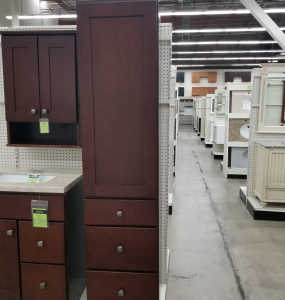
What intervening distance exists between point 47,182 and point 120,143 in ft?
2.22

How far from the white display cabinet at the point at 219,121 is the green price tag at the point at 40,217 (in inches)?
243

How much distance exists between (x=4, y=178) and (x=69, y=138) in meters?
0.63

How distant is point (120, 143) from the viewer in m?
1.86

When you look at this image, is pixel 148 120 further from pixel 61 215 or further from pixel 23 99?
pixel 23 99

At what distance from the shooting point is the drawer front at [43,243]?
2.04 m

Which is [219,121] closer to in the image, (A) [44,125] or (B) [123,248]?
(A) [44,125]

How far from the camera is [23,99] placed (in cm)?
229

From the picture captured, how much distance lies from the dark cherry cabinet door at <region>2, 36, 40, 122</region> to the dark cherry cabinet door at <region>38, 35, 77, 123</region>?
2.1 inches

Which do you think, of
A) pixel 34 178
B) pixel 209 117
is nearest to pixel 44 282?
pixel 34 178

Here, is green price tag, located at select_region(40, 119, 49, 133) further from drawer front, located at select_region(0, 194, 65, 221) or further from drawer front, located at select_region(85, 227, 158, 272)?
drawer front, located at select_region(85, 227, 158, 272)

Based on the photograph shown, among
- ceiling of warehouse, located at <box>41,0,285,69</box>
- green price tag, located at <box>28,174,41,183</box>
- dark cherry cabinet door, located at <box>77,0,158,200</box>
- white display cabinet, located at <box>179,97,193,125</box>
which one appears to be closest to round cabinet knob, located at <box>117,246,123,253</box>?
dark cherry cabinet door, located at <box>77,0,158,200</box>

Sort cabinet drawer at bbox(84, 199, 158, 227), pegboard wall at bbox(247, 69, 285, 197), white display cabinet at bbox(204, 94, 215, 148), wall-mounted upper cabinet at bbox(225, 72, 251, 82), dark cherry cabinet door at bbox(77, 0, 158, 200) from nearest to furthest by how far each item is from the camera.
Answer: dark cherry cabinet door at bbox(77, 0, 158, 200), cabinet drawer at bbox(84, 199, 158, 227), pegboard wall at bbox(247, 69, 285, 197), white display cabinet at bbox(204, 94, 215, 148), wall-mounted upper cabinet at bbox(225, 72, 251, 82)

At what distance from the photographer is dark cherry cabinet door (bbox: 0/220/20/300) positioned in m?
2.07

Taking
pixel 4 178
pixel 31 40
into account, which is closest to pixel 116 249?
pixel 4 178
